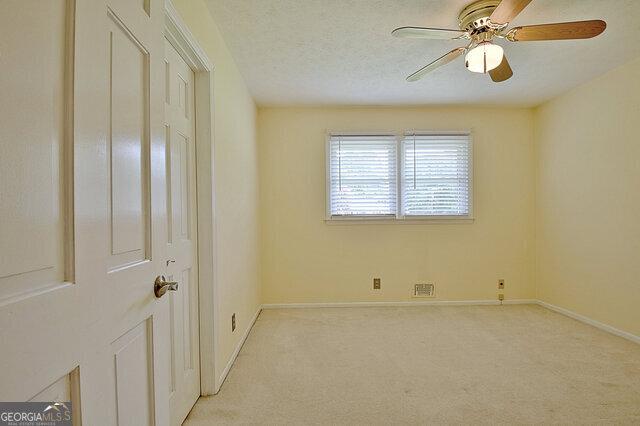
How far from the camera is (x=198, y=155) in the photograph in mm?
2156

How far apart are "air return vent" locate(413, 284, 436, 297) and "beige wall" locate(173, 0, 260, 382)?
195 cm

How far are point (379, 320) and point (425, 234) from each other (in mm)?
1246

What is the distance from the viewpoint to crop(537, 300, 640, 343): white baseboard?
304cm

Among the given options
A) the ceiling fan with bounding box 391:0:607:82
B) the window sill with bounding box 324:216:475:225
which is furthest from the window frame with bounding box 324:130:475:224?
the ceiling fan with bounding box 391:0:607:82

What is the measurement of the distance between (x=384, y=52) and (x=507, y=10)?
1.10 metres

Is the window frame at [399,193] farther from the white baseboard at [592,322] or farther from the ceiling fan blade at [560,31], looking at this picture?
the ceiling fan blade at [560,31]

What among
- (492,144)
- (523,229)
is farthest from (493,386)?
(492,144)

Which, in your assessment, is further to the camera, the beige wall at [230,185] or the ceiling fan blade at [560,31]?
the beige wall at [230,185]

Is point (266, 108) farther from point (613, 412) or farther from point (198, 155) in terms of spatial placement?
point (613, 412)

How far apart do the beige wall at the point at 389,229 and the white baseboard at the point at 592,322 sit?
308 mm

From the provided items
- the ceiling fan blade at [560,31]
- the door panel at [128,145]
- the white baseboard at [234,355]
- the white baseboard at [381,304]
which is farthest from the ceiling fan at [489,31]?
the white baseboard at [381,304]

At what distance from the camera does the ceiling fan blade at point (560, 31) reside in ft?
6.04


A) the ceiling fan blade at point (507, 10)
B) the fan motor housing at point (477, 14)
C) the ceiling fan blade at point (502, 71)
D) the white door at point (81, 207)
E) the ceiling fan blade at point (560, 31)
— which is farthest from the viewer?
the ceiling fan blade at point (502, 71)

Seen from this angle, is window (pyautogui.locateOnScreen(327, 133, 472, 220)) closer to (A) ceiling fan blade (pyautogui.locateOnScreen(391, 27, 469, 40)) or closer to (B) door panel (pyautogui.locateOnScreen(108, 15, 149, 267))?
(A) ceiling fan blade (pyautogui.locateOnScreen(391, 27, 469, 40))
